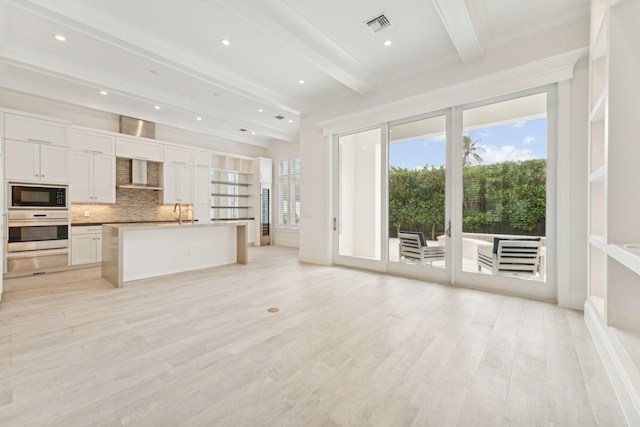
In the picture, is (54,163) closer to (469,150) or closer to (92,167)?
(92,167)

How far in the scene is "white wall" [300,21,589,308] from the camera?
328 cm

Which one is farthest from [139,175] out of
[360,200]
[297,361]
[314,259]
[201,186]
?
[297,361]

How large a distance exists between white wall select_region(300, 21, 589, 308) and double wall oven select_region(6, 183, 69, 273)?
15.5ft

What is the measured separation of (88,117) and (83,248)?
114 inches

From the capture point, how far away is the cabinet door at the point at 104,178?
Answer: 232 inches

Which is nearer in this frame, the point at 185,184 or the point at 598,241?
the point at 598,241

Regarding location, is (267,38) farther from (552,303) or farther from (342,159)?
(552,303)

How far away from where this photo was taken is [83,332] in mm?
2605

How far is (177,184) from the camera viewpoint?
7.26 m

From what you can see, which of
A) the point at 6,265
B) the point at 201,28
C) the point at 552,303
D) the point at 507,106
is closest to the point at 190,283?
the point at 6,265

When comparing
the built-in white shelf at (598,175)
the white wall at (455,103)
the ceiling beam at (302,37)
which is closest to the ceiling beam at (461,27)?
the white wall at (455,103)

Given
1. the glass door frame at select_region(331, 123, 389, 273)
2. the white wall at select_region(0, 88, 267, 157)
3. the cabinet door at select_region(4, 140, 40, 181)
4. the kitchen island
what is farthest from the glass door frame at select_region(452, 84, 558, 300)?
the cabinet door at select_region(4, 140, 40, 181)

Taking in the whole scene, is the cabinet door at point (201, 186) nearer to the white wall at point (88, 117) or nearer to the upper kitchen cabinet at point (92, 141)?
the white wall at point (88, 117)

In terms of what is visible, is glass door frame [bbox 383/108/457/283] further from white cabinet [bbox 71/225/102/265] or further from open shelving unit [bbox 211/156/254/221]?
white cabinet [bbox 71/225/102/265]
